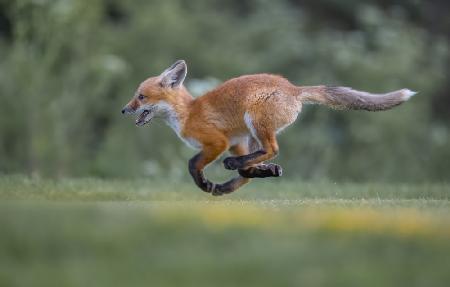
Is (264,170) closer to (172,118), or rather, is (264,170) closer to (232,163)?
(232,163)

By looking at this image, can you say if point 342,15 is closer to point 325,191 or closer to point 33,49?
point 33,49

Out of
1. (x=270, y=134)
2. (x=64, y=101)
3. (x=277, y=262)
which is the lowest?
(x=277, y=262)

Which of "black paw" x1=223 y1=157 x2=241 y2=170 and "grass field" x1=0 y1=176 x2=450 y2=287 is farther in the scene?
"black paw" x1=223 y1=157 x2=241 y2=170

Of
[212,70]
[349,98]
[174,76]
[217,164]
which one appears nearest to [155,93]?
[174,76]

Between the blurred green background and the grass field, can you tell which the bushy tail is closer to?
the blurred green background

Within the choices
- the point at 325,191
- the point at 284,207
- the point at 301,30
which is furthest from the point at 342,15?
the point at 284,207

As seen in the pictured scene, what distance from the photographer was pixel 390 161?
59.8 feet

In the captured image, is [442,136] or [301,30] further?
[301,30]

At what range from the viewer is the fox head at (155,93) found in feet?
37.3

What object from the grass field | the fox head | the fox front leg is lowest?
the grass field

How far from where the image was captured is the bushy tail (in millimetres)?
10859

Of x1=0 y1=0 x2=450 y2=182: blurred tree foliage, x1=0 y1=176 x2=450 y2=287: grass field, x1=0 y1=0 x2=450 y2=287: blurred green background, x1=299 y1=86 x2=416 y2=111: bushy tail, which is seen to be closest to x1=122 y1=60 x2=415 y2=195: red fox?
x1=299 y1=86 x2=416 y2=111: bushy tail

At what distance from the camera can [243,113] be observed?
35.2 feet

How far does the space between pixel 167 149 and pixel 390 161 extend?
174 inches
